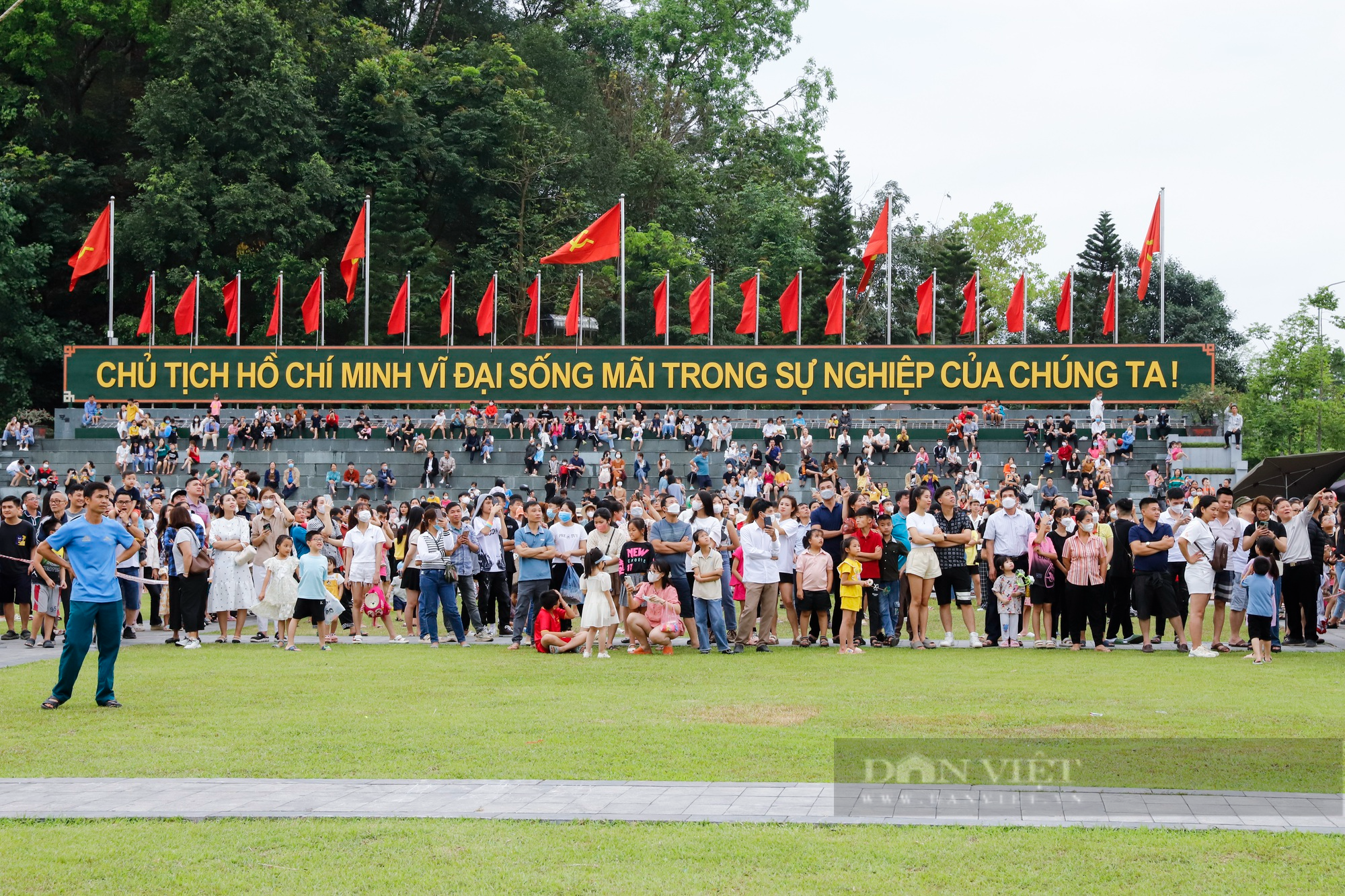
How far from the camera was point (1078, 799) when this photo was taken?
650 centimetres

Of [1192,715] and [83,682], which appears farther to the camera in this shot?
[83,682]

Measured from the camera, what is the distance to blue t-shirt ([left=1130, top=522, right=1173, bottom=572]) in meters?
13.7

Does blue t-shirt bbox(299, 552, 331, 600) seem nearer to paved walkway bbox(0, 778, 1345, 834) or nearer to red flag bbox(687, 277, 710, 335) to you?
paved walkway bbox(0, 778, 1345, 834)

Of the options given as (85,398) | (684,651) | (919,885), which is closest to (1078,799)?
(919,885)

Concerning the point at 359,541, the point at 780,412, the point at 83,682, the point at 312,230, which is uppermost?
the point at 312,230

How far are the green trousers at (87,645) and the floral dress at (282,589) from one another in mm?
4195

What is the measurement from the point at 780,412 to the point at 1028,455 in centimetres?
703

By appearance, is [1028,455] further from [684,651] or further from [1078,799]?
[1078,799]

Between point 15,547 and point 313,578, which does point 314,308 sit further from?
point 313,578

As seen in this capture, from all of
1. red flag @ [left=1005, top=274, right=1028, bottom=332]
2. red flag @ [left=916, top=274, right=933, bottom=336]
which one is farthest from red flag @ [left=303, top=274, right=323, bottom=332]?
red flag @ [left=1005, top=274, right=1028, bottom=332]

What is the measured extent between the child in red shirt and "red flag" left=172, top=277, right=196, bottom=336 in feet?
107

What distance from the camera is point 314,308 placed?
43469 millimetres

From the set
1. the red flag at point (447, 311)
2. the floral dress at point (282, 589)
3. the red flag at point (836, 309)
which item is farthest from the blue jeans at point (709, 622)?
the red flag at point (447, 311)

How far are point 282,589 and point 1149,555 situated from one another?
9026mm
